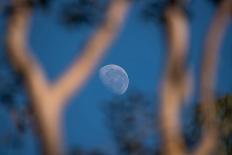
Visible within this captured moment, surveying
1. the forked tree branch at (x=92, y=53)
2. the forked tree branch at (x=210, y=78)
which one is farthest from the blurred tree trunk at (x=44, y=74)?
the forked tree branch at (x=210, y=78)

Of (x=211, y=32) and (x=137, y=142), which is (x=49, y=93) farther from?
(x=137, y=142)

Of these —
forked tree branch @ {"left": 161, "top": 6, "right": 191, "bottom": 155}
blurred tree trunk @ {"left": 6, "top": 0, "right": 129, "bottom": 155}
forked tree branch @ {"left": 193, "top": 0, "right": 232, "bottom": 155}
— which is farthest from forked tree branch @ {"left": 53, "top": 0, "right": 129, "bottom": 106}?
forked tree branch @ {"left": 193, "top": 0, "right": 232, "bottom": 155}

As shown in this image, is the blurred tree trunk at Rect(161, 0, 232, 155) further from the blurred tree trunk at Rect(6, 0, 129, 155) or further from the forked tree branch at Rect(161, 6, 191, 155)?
the blurred tree trunk at Rect(6, 0, 129, 155)

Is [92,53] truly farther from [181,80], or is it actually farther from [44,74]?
[181,80]

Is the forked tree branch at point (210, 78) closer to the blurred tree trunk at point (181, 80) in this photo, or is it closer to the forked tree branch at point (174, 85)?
the blurred tree trunk at point (181, 80)

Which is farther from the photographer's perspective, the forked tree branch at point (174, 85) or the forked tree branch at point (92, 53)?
the forked tree branch at point (174, 85)

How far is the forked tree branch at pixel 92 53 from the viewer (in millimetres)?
3232

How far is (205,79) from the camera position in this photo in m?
3.88

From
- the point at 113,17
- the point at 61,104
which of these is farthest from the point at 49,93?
the point at 113,17

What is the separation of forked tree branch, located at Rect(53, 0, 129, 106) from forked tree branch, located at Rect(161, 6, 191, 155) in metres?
0.42

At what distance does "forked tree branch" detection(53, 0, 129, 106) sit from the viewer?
10.6ft

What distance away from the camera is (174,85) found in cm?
354

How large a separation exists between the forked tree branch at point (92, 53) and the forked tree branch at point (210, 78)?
0.81 metres

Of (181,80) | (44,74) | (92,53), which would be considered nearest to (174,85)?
(181,80)
